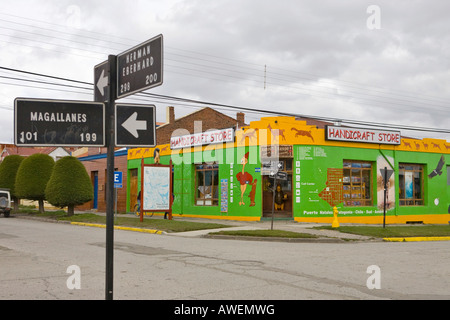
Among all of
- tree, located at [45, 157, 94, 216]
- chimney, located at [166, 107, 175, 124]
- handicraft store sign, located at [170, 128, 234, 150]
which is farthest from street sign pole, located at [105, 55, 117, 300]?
chimney, located at [166, 107, 175, 124]

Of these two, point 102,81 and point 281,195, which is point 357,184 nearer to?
point 281,195

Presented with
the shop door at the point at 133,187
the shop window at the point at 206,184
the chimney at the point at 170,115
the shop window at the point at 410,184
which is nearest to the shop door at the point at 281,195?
the shop window at the point at 206,184

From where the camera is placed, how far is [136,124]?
480cm

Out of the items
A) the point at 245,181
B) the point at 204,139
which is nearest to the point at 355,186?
the point at 245,181

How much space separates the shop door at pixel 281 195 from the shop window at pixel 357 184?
3162mm

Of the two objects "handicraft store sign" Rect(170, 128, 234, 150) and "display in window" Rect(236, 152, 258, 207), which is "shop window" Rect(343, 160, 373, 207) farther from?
"handicraft store sign" Rect(170, 128, 234, 150)

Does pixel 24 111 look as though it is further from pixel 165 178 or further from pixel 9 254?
pixel 165 178

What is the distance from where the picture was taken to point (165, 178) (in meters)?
24.2

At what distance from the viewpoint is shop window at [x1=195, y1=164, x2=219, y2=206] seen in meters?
27.5

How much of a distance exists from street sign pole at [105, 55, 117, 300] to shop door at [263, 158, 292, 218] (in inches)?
796

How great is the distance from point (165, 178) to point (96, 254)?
1203 cm

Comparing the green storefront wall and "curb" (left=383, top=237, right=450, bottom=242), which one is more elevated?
the green storefront wall

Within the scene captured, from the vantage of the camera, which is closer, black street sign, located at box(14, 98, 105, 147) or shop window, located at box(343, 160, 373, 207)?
black street sign, located at box(14, 98, 105, 147)
